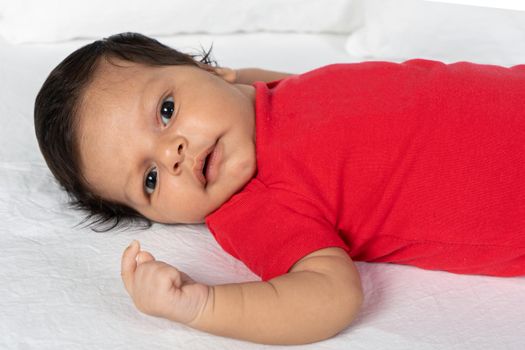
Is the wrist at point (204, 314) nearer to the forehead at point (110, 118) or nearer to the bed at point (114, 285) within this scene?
the bed at point (114, 285)

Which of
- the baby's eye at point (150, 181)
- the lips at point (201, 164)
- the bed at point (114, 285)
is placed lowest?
the bed at point (114, 285)

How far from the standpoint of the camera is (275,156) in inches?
44.6

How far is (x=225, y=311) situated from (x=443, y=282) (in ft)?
1.05

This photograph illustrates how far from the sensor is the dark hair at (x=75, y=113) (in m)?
1.18

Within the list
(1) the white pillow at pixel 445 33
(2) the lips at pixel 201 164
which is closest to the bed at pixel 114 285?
(1) the white pillow at pixel 445 33

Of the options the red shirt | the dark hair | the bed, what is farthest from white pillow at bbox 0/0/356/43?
the red shirt

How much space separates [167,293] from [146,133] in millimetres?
275

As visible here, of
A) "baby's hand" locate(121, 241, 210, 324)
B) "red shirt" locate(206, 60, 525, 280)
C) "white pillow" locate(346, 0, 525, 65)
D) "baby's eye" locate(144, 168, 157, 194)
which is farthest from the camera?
"white pillow" locate(346, 0, 525, 65)

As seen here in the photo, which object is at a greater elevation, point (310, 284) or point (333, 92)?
point (333, 92)

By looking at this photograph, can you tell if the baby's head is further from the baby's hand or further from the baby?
the baby's hand

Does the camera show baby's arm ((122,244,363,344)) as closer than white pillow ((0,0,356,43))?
Yes

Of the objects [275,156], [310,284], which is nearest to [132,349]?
[310,284]

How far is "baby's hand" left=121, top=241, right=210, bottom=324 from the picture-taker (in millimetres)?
955

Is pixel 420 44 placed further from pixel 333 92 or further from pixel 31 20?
pixel 31 20
